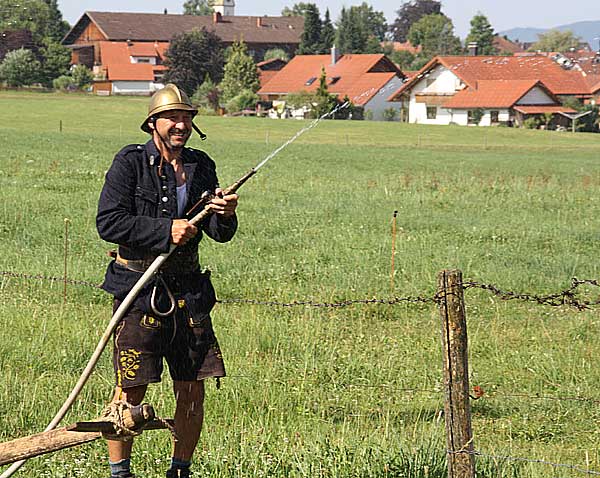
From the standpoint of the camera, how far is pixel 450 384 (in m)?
4.68

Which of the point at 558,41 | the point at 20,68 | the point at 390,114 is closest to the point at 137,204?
the point at 20,68

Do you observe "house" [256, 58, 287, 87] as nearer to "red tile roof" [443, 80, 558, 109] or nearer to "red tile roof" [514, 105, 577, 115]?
"red tile roof" [443, 80, 558, 109]

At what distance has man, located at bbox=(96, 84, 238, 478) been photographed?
499 centimetres

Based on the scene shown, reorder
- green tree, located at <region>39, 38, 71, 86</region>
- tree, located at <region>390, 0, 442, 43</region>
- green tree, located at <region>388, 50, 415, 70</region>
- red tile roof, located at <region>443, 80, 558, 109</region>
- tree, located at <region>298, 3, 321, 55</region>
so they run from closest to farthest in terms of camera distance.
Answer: red tile roof, located at <region>443, 80, 558, 109</region> → green tree, located at <region>39, 38, 71, 86</region> → green tree, located at <region>388, 50, 415, 70</region> → tree, located at <region>298, 3, 321, 55</region> → tree, located at <region>390, 0, 442, 43</region>

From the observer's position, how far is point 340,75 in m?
94.2

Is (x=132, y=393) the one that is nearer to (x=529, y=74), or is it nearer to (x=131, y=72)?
(x=529, y=74)

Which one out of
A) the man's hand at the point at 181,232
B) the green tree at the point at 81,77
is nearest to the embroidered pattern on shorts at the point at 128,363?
the man's hand at the point at 181,232

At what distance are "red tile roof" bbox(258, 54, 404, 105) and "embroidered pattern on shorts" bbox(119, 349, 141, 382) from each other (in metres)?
77.3

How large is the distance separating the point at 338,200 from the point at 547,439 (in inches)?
550

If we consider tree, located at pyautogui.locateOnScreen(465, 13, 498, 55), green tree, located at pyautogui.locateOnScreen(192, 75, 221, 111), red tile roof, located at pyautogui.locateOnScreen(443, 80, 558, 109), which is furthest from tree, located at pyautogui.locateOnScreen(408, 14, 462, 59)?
green tree, located at pyautogui.locateOnScreen(192, 75, 221, 111)

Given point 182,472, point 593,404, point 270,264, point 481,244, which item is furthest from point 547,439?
point 481,244

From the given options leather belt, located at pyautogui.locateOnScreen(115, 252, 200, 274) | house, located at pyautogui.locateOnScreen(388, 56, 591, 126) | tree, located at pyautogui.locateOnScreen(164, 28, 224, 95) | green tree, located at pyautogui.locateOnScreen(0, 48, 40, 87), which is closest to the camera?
leather belt, located at pyautogui.locateOnScreen(115, 252, 200, 274)

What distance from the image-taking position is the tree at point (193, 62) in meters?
61.7

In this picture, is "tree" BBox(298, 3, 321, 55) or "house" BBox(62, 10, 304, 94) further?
"tree" BBox(298, 3, 321, 55)
